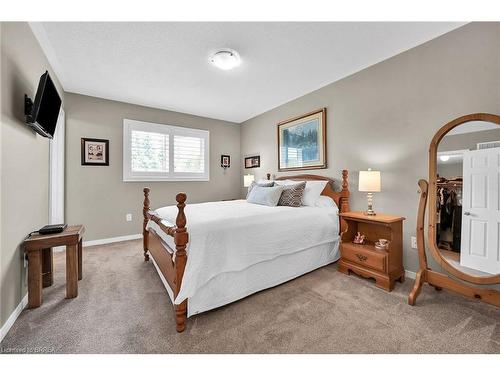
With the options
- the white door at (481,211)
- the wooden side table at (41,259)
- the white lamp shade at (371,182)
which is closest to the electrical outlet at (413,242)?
the white door at (481,211)

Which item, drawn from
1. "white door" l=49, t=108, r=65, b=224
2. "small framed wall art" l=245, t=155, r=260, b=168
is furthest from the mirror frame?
"white door" l=49, t=108, r=65, b=224

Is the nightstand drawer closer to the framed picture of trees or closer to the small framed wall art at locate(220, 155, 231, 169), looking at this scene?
the framed picture of trees

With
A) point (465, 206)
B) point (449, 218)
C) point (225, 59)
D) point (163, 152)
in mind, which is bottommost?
point (449, 218)

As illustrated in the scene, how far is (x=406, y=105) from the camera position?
2365 mm

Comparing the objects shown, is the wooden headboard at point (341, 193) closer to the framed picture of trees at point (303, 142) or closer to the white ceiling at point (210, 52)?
the framed picture of trees at point (303, 142)

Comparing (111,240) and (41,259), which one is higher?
(41,259)

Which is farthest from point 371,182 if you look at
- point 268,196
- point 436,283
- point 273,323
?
point 273,323

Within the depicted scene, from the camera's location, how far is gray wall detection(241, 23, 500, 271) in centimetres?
191

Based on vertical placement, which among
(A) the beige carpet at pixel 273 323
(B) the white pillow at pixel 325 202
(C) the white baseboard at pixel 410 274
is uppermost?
(B) the white pillow at pixel 325 202

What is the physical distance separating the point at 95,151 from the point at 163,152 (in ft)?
3.52

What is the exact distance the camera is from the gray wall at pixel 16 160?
60.0 inches

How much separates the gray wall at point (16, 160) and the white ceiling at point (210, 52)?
36 cm

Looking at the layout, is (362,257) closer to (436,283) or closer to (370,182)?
(436,283)
